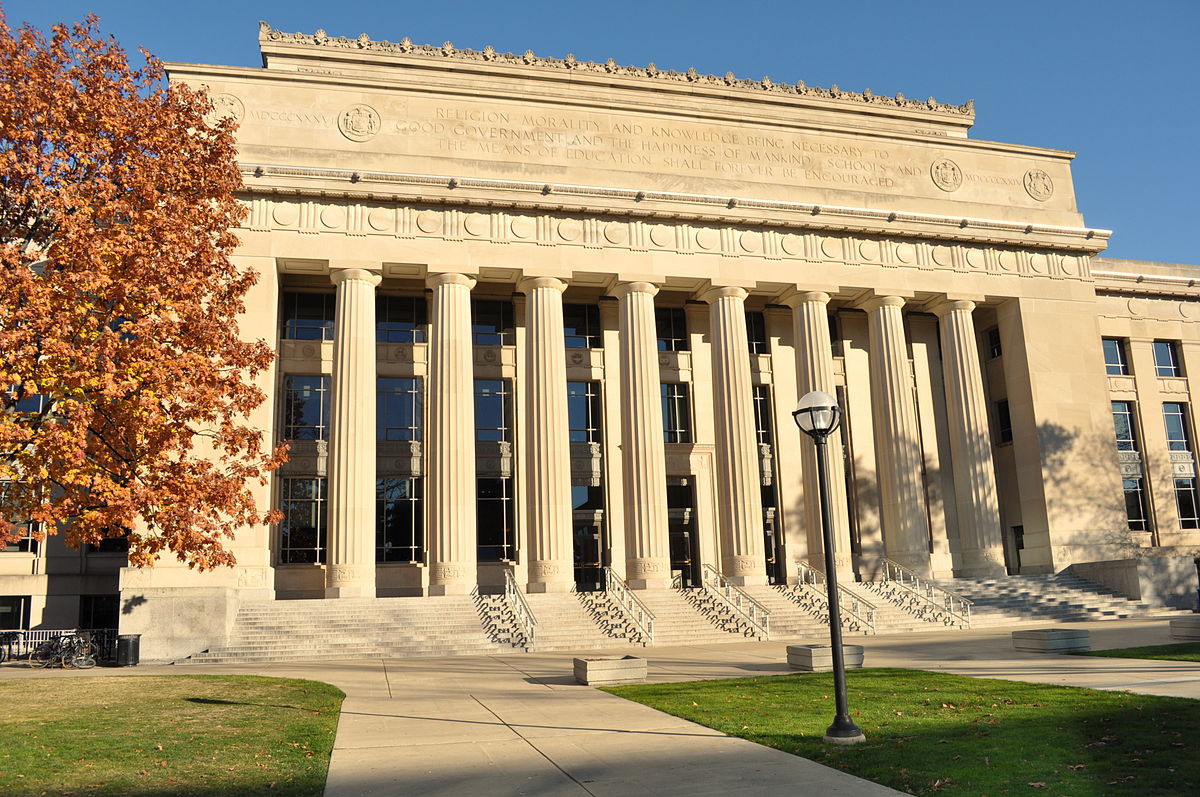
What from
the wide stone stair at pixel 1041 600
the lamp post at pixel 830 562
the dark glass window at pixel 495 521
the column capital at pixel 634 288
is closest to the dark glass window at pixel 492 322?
the column capital at pixel 634 288

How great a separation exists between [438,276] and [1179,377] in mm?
38124

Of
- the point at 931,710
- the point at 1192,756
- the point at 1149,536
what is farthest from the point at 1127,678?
the point at 1149,536

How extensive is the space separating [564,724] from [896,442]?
28011 millimetres

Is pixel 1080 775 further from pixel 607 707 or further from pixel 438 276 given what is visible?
pixel 438 276

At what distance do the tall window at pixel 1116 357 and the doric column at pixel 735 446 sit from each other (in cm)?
2225

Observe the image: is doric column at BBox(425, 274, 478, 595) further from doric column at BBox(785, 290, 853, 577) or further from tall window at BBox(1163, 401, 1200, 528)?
tall window at BBox(1163, 401, 1200, 528)

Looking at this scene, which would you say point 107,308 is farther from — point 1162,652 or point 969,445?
point 969,445

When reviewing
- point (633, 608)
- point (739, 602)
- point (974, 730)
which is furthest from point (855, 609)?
point (974, 730)

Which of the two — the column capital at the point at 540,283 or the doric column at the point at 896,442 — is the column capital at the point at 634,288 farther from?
the doric column at the point at 896,442

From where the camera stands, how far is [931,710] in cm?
1276

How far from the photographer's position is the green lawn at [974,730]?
8672mm

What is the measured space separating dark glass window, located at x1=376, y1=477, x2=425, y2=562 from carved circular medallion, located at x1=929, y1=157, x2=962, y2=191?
85.6 ft

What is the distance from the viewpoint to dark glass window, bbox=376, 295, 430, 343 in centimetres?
3828

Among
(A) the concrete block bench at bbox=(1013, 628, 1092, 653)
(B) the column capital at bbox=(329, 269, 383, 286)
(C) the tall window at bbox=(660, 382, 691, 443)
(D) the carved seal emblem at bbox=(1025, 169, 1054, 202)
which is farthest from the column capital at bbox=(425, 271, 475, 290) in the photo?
(D) the carved seal emblem at bbox=(1025, 169, 1054, 202)
